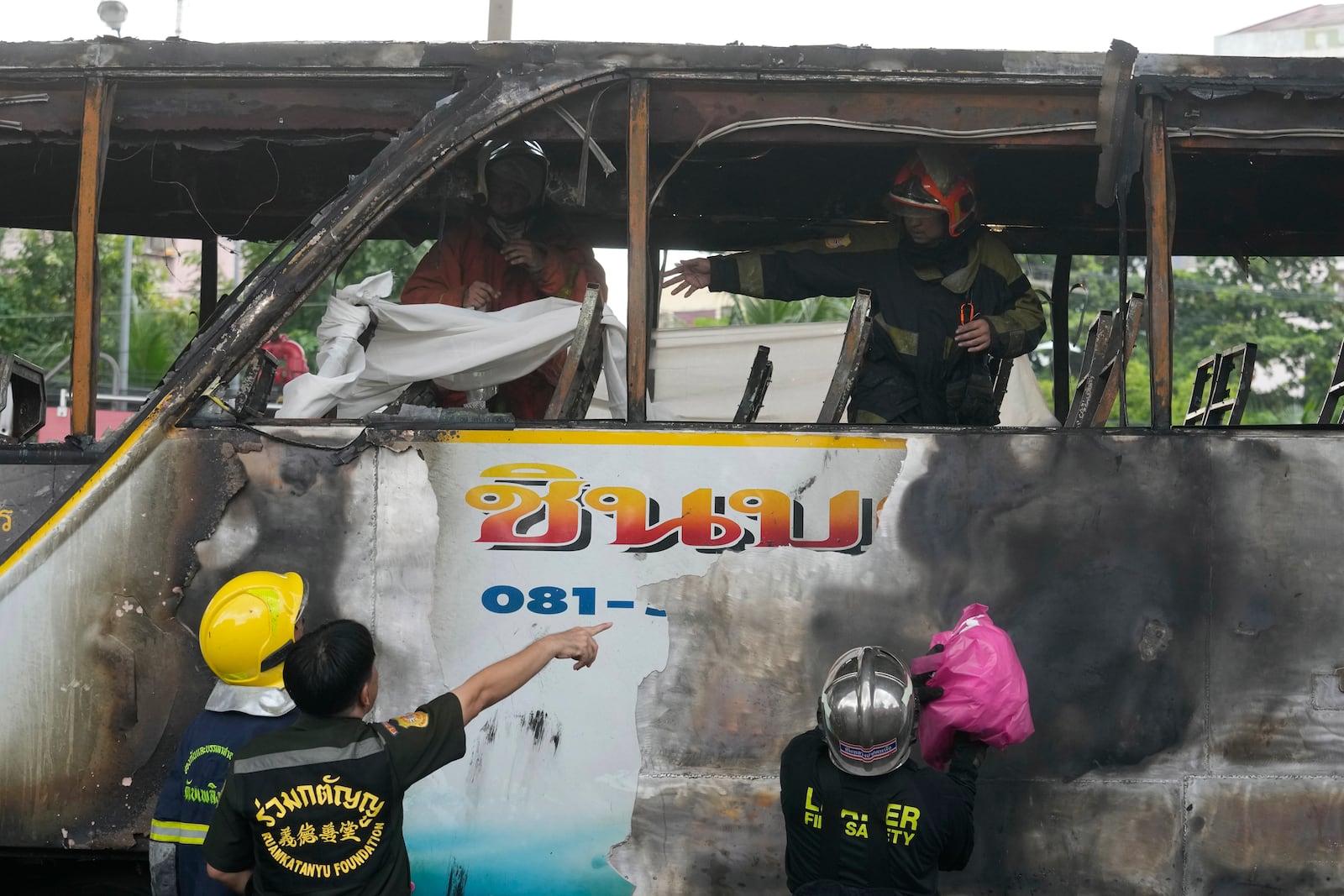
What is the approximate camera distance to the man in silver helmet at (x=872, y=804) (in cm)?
295

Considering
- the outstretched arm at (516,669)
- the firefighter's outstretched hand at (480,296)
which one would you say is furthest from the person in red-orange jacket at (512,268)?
the outstretched arm at (516,669)

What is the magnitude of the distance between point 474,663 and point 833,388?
138 centimetres

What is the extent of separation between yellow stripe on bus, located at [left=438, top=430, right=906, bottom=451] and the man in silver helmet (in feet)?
2.63

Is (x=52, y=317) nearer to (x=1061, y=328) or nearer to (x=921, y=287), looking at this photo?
(x=1061, y=328)

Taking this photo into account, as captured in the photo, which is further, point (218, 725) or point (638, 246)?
point (638, 246)

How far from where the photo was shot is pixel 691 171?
5.08 meters

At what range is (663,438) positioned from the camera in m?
3.70

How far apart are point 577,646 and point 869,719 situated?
2.69ft

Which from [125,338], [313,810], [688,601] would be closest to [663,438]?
[688,601]

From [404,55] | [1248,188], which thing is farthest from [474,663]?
[1248,188]

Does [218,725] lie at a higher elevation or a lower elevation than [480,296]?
lower

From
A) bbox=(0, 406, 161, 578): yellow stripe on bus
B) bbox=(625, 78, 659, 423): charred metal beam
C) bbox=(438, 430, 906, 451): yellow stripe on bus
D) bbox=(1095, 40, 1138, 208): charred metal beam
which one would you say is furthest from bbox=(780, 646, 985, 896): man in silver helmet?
bbox=(0, 406, 161, 578): yellow stripe on bus

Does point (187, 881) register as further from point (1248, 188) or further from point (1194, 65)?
point (1248, 188)

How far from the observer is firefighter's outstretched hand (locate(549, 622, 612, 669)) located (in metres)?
3.30
